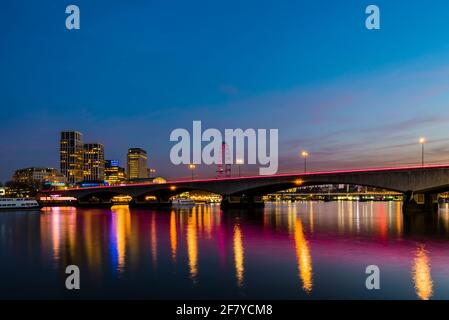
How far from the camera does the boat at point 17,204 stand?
11506 cm

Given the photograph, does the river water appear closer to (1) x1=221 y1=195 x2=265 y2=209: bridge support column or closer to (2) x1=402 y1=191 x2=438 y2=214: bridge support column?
(2) x1=402 y1=191 x2=438 y2=214: bridge support column

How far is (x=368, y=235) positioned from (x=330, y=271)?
898 inches

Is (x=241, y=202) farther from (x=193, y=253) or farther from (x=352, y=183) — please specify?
(x=193, y=253)

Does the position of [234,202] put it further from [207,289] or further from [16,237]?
[207,289]

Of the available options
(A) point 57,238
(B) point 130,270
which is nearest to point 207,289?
(B) point 130,270

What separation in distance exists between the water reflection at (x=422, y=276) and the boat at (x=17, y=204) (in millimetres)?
109304

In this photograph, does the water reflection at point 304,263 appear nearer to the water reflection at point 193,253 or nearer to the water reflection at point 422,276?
the water reflection at point 422,276

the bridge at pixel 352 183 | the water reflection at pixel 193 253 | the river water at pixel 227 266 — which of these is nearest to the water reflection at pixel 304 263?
the river water at pixel 227 266

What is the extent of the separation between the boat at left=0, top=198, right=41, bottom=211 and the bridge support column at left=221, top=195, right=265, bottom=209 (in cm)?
5268

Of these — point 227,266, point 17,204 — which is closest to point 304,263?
point 227,266

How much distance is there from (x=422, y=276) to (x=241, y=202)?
92.0 metres

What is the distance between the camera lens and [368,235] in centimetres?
4509
